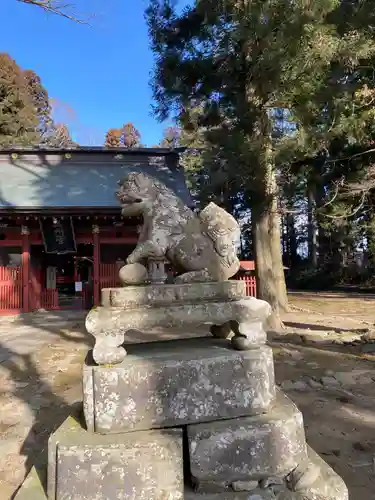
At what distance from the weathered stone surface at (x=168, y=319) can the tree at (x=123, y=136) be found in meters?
36.3

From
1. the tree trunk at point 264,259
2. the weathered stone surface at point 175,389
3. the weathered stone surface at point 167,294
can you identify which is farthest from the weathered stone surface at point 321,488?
the tree trunk at point 264,259

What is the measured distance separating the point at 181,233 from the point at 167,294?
527 millimetres

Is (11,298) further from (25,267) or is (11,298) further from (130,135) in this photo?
(130,135)

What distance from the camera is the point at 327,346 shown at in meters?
6.38

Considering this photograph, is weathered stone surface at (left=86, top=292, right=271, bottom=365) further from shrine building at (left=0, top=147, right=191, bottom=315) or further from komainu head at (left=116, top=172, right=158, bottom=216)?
shrine building at (left=0, top=147, right=191, bottom=315)

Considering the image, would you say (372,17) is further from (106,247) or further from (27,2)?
(106,247)

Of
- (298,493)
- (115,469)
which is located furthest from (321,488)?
(115,469)

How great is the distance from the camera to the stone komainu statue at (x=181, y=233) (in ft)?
8.61

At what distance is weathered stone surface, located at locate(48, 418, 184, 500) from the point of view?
1.98 meters

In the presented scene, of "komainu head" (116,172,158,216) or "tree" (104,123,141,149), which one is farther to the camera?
"tree" (104,123,141,149)

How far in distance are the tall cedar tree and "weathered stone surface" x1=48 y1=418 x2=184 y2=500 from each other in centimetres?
624

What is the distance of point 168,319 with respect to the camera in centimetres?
229

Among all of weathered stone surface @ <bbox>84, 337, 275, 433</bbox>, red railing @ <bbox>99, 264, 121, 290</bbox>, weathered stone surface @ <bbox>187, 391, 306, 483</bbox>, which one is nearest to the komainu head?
weathered stone surface @ <bbox>84, 337, 275, 433</bbox>

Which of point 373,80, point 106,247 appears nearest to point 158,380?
point 373,80
